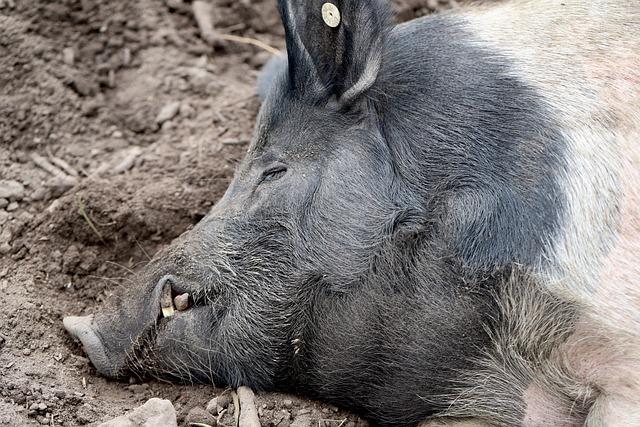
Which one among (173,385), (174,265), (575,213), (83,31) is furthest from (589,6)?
(83,31)

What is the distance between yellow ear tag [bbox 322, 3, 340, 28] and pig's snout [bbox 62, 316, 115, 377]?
4.72ft

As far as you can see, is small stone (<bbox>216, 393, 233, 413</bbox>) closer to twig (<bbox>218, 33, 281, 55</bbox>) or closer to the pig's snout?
the pig's snout

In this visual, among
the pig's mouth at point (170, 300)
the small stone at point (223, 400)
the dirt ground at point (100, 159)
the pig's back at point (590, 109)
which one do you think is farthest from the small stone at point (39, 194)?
the pig's back at point (590, 109)

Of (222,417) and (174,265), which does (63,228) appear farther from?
(222,417)

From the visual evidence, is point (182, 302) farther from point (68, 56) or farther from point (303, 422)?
point (68, 56)

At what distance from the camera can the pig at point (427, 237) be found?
298 cm

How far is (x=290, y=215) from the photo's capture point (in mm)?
3279

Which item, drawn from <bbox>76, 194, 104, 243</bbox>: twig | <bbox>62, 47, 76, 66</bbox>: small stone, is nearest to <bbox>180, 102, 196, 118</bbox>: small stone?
<bbox>62, 47, 76, 66</bbox>: small stone

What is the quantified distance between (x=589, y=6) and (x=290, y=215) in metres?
1.34

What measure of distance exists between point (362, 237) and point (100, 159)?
6.01ft

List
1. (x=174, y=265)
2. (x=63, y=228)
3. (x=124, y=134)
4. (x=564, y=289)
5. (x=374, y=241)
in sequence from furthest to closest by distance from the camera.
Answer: (x=124, y=134), (x=63, y=228), (x=174, y=265), (x=374, y=241), (x=564, y=289)

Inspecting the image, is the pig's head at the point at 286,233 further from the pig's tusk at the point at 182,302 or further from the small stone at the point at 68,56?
the small stone at the point at 68,56

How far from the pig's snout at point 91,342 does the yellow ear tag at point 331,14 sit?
4.72ft

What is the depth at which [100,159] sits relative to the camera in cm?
452
